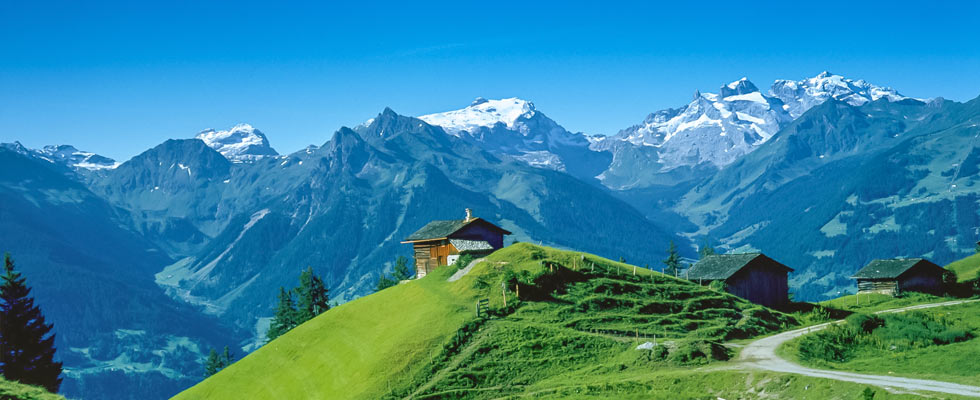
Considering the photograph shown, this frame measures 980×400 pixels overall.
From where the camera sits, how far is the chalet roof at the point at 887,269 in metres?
107


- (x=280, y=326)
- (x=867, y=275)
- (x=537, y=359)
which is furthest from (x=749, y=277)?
(x=280, y=326)

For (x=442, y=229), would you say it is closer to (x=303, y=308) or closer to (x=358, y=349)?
(x=358, y=349)

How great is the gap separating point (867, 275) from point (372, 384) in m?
81.1

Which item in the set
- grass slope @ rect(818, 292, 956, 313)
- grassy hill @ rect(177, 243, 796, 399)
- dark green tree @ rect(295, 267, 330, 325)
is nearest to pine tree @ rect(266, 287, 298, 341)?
dark green tree @ rect(295, 267, 330, 325)

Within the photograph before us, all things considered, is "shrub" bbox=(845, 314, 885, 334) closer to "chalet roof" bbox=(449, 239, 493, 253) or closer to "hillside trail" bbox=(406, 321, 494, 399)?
"hillside trail" bbox=(406, 321, 494, 399)

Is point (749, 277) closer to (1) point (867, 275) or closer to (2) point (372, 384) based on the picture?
(1) point (867, 275)

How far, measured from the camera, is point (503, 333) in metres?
60.8

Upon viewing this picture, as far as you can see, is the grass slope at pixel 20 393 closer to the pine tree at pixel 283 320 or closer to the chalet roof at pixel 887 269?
the pine tree at pixel 283 320

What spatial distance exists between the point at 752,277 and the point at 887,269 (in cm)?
2924

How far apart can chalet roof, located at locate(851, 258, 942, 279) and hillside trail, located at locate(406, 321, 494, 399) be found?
228ft

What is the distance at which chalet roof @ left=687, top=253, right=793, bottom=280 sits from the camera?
92.7 m

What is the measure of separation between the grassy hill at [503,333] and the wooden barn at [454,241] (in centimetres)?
1055

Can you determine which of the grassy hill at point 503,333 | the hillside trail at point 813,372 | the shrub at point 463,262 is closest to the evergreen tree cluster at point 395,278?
the grassy hill at point 503,333

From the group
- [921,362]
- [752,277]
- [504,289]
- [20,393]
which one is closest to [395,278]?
[752,277]
